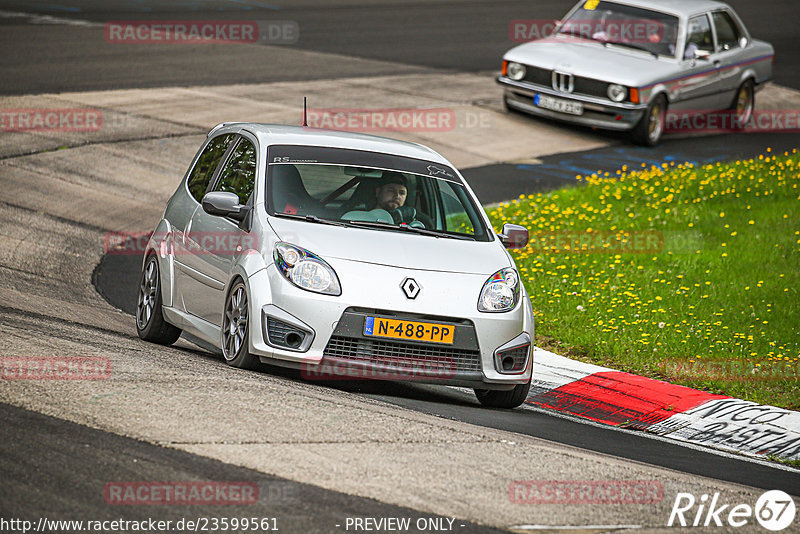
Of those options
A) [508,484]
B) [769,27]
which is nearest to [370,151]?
[508,484]

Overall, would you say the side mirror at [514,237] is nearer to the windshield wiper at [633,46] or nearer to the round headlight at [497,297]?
the round headlight at [497,297]

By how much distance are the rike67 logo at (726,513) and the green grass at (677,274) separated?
297cm

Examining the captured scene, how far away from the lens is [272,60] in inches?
920

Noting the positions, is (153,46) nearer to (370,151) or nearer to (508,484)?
(370,151)

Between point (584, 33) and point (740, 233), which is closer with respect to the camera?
point (740, 233)

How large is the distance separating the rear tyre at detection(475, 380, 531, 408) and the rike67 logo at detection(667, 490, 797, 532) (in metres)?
2.18

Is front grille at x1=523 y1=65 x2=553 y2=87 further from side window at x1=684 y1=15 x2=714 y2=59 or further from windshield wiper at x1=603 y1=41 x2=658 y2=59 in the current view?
side window at x1=684 y1=15 x2=714 y2=59

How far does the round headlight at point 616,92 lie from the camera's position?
18453 millimetres

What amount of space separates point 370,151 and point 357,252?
1360mm

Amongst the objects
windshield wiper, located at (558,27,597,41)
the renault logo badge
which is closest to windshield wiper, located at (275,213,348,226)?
the renault logo badge

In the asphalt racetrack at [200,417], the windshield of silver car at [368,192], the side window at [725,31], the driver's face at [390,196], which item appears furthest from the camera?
the side window at [725,31]

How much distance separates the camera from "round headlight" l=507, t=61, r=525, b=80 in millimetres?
19312

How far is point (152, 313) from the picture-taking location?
8906 millimetres

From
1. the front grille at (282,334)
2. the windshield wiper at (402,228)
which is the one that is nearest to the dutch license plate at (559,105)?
the windshield wiper at (402,228)
